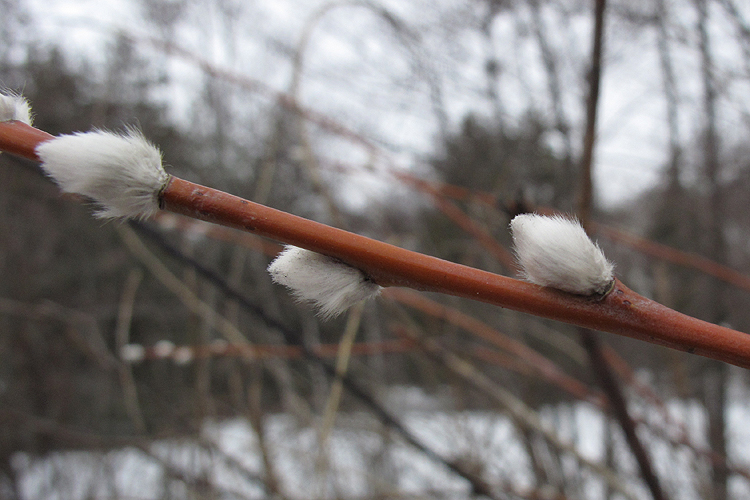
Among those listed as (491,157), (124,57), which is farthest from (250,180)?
(491,157)

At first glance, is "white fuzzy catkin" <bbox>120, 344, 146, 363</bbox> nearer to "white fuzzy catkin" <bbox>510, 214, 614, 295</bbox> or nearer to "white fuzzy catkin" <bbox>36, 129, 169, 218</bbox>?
"white fuzzy catkin" <bbox>36, 129, 169, 218</bbox>

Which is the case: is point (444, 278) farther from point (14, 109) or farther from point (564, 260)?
point (14, 109)

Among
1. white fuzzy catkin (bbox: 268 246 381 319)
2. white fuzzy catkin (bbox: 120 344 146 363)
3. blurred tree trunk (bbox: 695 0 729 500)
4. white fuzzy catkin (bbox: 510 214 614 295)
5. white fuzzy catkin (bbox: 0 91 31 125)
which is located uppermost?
blurred tree trunk (bbox: 695 0 729 500)

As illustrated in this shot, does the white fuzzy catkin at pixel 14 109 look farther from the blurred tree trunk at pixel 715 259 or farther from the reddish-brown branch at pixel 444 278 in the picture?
the blurred tree trunk at pixel 715 259

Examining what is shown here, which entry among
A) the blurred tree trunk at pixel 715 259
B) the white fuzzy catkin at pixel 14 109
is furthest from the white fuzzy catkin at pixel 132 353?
the blurred tree trunk at pixel 715 259

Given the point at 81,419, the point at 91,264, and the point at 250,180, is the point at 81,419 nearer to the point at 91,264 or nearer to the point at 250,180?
the point at 91,264

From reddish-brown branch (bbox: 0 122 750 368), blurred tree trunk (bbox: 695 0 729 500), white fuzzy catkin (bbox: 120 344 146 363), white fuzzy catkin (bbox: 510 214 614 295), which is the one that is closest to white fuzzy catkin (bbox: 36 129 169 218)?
reddish-brown branch (bbox: 0 122 750 368)
